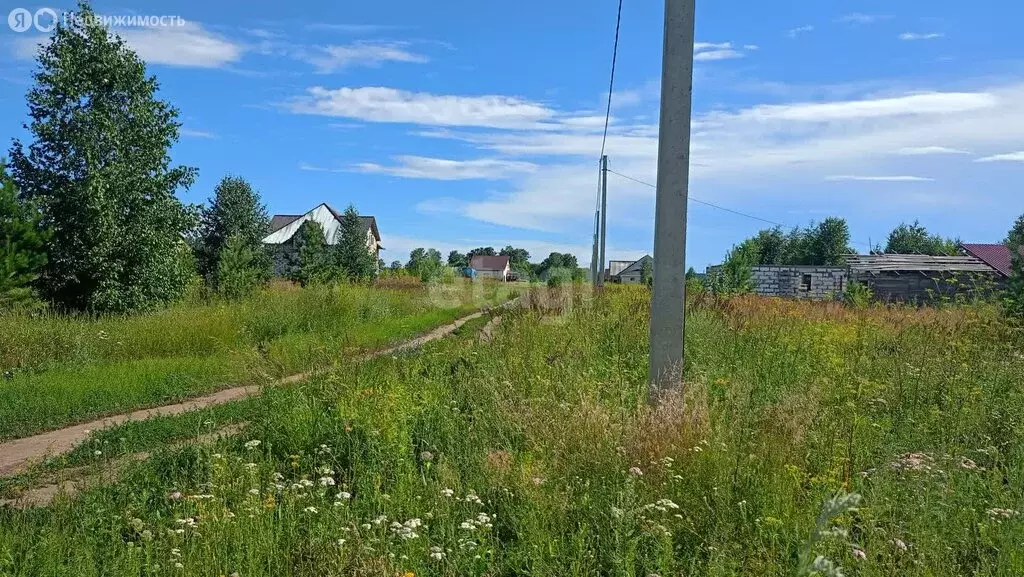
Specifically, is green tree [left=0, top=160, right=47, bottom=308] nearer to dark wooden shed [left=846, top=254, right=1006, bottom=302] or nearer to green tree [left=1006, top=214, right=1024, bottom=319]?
green tree [left=1006, top=214, right=1024, bottom=319]

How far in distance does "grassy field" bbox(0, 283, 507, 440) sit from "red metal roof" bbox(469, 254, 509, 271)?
105 metres

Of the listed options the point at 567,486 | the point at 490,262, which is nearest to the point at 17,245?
the point at 567,486

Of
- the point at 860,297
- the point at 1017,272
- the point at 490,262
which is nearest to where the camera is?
the point at 860,297

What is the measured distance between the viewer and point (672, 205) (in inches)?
194

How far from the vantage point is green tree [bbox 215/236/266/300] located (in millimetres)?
17597

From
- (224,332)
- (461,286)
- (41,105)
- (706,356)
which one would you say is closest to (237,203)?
(461,286)

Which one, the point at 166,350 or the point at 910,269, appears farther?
the point at 910,269

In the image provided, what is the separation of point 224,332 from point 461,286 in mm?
19556

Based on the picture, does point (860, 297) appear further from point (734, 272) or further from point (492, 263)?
point (492, 263)

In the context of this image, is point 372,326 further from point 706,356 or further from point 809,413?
point 809,413

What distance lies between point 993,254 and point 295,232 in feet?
158

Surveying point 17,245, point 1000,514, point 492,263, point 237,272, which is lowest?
point 1000,514

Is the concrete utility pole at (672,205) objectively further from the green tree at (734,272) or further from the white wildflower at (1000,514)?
the green tree at (734,272)

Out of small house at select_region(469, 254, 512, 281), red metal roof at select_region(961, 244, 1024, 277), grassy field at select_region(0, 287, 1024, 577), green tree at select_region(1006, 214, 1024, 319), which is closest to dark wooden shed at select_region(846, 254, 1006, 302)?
red metal roof at select_region(961, 244, 1024, 277)
